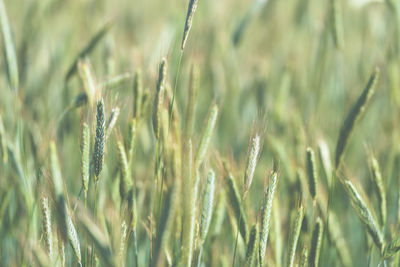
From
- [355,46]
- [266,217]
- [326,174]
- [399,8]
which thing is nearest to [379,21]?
[355,46]

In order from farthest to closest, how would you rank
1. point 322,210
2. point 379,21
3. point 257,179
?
point 379,21 < point 257,179 < point 322,210

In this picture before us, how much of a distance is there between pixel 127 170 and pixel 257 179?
69 centimetres

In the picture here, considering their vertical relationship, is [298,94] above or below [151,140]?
above

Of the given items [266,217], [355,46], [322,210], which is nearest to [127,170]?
[266,217]

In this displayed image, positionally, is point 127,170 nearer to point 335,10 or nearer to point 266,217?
point 266,217

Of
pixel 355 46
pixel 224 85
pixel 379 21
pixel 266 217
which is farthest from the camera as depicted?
pixel 355 46

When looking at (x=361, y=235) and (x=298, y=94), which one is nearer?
(x=361, y=235)

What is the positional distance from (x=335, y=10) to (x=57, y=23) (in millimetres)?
1546

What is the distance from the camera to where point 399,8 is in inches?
43.0

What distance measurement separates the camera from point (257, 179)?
1316mm

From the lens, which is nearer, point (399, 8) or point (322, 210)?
point (322, 210)

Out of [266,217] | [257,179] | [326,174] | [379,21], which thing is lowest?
[266,217]

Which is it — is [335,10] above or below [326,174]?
above

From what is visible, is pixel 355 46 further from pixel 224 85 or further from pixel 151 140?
pixel 151 140
